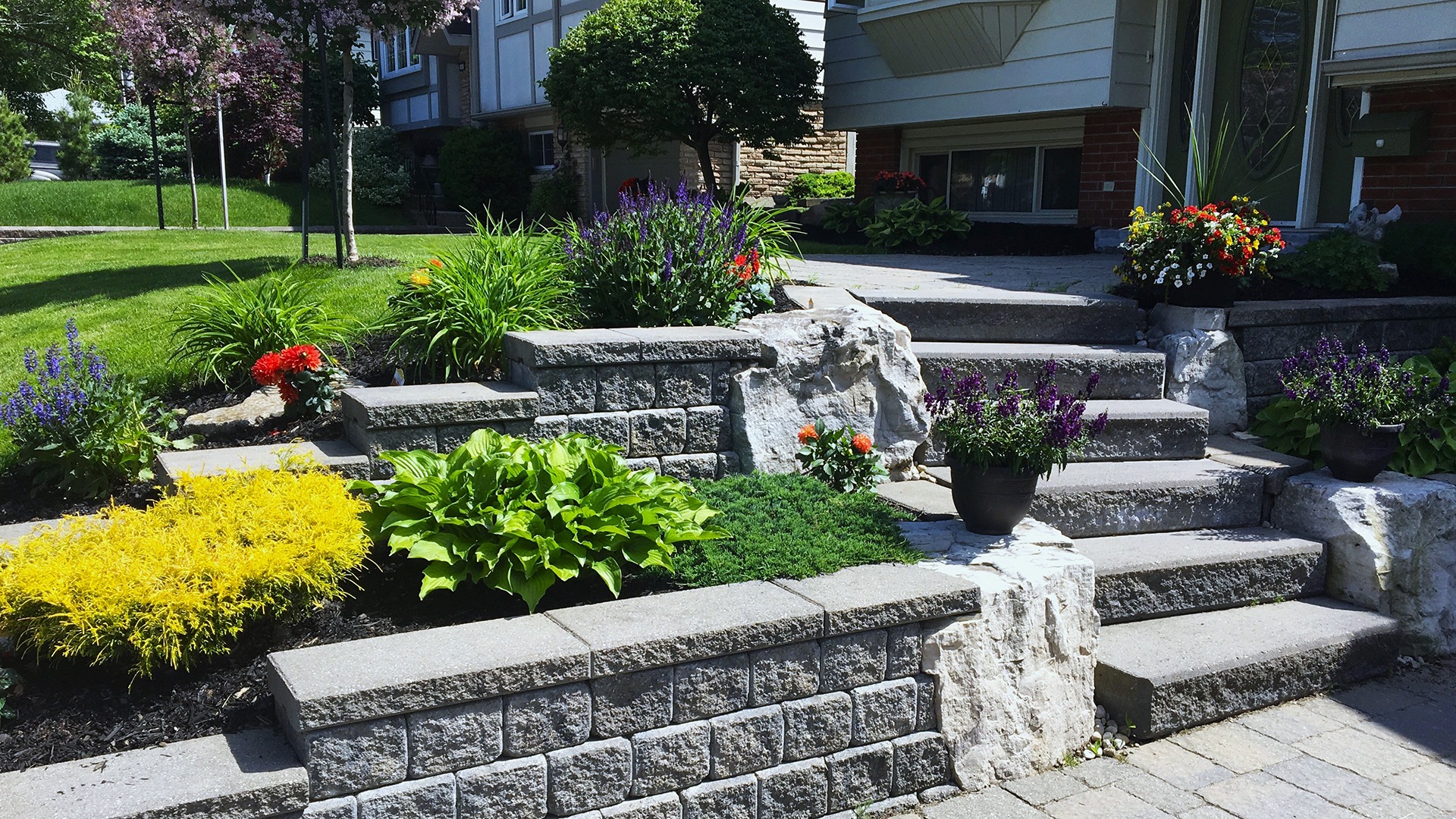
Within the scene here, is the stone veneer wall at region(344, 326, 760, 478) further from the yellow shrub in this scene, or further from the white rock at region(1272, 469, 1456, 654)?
the white rock at region(1272, 469, 1456, 654)

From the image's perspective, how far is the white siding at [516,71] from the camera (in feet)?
57.8

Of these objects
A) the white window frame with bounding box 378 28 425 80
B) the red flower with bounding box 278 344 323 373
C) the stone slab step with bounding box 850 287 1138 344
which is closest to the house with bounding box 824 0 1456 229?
the stone slab step with bounding box 850 287 1138 344

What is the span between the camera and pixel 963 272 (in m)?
7.36

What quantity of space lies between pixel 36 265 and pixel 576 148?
8.60m

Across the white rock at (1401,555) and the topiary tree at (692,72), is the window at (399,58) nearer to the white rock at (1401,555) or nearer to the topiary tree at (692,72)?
the topiary tree at (692,72)

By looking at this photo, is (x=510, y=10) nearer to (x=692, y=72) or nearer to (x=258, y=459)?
(x=692, y=72)

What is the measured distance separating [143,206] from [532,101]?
729 centimetres

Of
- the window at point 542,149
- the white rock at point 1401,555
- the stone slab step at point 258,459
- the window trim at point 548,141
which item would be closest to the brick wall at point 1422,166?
the white rock at point 1401,555

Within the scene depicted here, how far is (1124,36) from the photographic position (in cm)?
884

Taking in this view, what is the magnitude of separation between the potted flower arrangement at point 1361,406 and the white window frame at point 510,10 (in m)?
15.2

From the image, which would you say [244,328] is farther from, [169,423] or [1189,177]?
[1189,177]

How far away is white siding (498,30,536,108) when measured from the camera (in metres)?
17.6

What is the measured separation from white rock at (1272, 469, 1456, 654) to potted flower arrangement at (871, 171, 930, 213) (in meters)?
7.00

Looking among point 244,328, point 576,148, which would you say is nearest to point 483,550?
point 244,328
